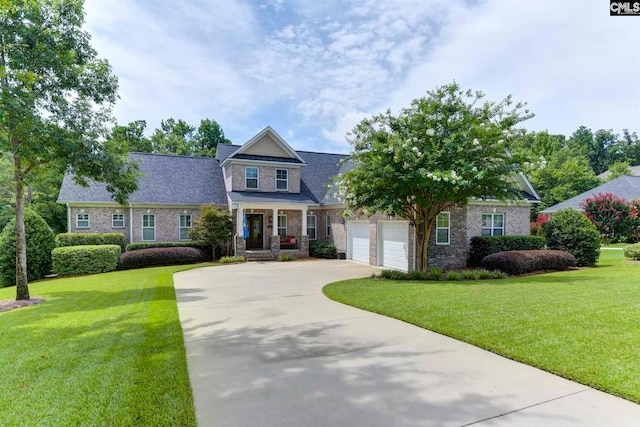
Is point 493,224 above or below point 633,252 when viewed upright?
above

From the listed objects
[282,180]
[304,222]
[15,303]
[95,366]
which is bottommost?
[15,303]

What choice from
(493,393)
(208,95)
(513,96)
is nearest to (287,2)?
(513,96)

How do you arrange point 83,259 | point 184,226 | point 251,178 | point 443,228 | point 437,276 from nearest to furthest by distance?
point 437,276, point 83,259, point 443,228, point 184,226, point 251,178

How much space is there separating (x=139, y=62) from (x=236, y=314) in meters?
9.43

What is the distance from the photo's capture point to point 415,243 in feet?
49.0

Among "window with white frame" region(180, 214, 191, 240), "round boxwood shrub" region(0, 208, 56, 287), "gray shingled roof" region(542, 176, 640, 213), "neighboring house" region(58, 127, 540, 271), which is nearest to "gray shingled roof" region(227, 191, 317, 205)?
"neighboring house" region(58, 127, 540, 271)

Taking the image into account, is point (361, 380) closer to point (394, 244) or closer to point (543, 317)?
point (543, 317)

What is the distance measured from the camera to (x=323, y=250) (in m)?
21.0

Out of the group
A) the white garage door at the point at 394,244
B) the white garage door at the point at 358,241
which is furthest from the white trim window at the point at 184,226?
the white garage door at the point at 394,244

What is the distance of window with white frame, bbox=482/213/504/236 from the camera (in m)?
17.3

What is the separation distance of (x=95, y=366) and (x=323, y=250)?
16666mm

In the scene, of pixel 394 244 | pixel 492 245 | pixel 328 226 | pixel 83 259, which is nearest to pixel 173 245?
pixel 83 259

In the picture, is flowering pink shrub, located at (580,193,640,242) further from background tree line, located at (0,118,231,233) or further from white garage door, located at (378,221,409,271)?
background tree line, located at (0,118,231,233)

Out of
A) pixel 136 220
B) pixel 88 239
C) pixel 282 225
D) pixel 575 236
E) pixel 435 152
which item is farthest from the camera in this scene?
pixel 282 225
